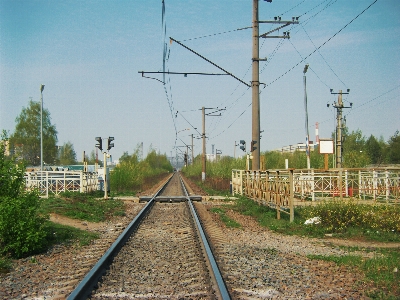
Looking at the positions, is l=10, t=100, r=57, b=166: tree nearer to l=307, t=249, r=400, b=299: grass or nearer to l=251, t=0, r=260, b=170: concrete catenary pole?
l=251, t=0, r=260, b=170: concrete catenary pole

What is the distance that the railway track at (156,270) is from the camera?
6281mm

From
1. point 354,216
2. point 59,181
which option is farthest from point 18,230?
point 59,181

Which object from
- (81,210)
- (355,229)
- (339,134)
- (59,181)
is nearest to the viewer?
(355,229)

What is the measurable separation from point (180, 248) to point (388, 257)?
12.7 feet

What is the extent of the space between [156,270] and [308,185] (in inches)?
690

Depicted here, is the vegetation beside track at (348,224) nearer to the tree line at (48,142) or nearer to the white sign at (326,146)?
the white sign at (326,146)

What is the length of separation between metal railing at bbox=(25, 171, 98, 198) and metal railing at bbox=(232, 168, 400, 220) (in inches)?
310

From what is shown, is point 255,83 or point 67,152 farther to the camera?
point 67,152

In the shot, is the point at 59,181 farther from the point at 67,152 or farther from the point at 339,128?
the point at 67,152

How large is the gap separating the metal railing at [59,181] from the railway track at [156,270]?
501 inches

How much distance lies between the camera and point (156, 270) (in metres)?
7.75

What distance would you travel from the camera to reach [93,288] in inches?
258

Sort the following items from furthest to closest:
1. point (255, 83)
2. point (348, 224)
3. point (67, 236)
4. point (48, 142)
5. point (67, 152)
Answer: point (67, 152)
point (48, 142)
point (255, 83)
point (348, 224)
point (67, 236)

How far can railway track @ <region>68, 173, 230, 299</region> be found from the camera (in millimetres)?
6281
